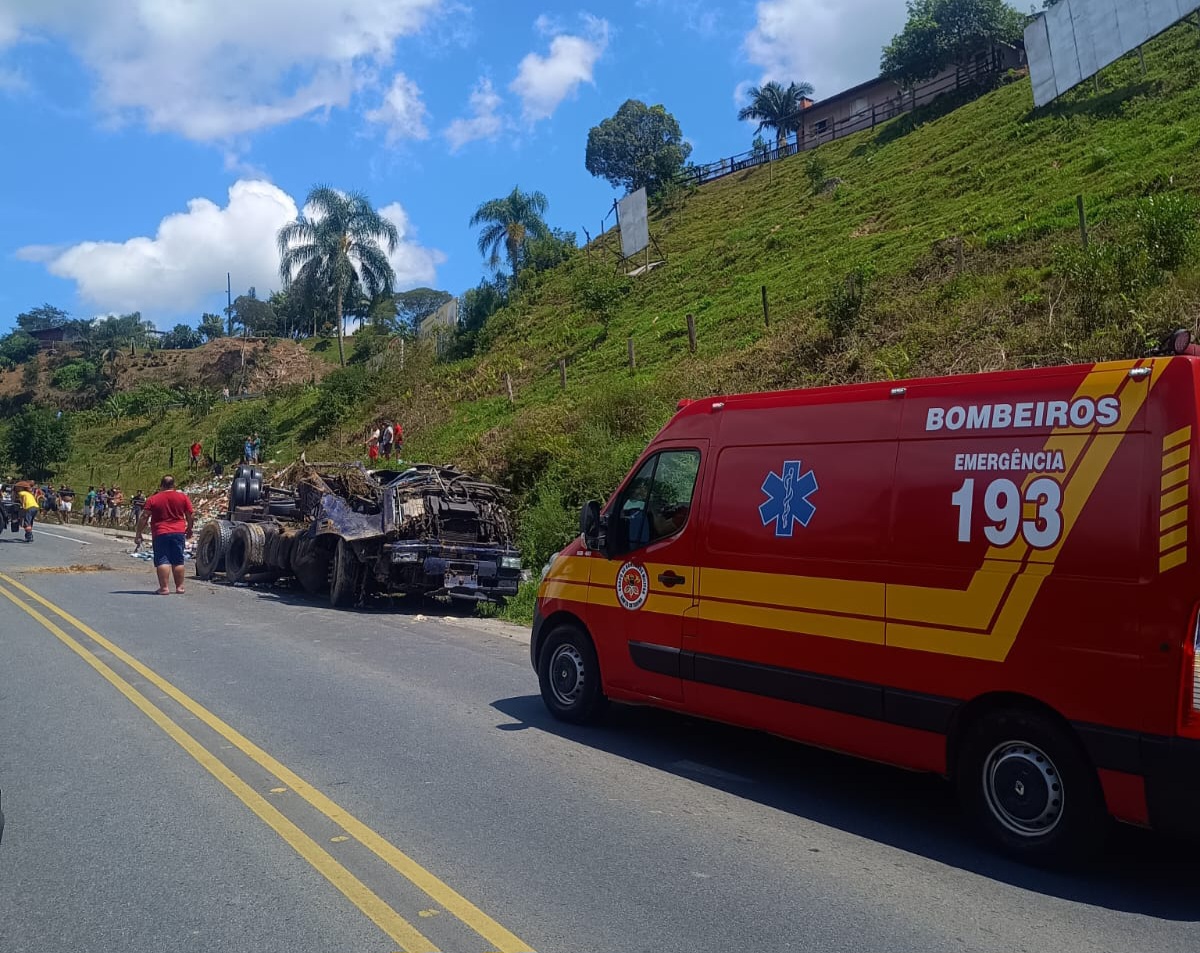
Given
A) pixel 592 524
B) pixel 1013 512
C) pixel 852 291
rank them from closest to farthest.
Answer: pixel 1013 512, pixel 592 524, pixel 852 291

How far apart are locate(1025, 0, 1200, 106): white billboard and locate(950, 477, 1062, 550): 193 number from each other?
1109 inches

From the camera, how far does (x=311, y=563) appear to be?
1467 centimetres

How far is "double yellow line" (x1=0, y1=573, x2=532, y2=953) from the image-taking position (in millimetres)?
3916

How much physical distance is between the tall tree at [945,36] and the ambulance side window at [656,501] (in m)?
43.2

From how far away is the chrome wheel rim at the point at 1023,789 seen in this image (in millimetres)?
4535

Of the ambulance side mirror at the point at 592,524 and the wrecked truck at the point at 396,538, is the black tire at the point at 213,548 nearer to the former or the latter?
the wrecked truck at the point at 396,538

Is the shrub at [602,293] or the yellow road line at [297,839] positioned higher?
the shrub at [602,293]

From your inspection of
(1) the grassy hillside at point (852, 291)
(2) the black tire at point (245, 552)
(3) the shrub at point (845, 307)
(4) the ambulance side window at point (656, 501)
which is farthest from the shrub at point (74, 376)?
(4) the ambulance side window at point (656, 501)

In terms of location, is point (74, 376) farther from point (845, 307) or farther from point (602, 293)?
point (845, 307)

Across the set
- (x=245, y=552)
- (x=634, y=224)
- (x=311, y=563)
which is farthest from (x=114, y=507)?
(x=311, y=563)

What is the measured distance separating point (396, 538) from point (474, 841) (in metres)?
8.85

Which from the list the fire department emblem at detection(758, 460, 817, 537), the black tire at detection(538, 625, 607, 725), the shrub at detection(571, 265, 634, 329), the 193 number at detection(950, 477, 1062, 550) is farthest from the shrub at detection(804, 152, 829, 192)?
the 193 number at detection(950, 477, 1062, 550)

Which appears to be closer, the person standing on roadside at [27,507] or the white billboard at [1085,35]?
the person standing on roadside at [27,507]

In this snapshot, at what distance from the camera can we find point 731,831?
5.08 meters
